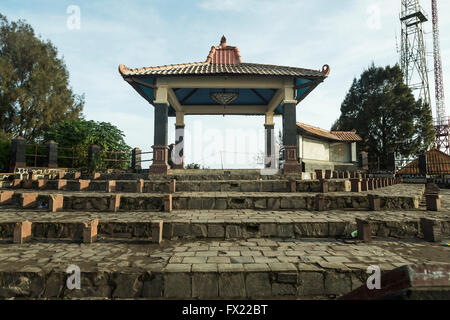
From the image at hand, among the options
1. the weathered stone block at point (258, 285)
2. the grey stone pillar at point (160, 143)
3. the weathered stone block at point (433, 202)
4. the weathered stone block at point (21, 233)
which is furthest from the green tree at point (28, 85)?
the weathered stone block at point (433, 202)

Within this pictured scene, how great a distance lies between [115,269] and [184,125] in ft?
34.9

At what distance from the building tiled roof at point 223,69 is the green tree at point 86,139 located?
7.08 meters

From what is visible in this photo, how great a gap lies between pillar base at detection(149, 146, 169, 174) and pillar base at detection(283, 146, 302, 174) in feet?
15.9

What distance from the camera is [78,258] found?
2.95 meters

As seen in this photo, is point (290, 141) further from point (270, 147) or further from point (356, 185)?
point (270, 147)

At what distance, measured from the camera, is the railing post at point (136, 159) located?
1227 centimetres

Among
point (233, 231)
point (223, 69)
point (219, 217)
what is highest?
point (223, 69)

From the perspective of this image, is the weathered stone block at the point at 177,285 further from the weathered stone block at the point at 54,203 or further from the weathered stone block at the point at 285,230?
the weathered stone block at the point at 54,203

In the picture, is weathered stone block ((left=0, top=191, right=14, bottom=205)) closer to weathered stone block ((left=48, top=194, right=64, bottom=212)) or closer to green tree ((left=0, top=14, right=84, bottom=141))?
weathered stone block ((left=48, top=194, right=64, bottom=212))

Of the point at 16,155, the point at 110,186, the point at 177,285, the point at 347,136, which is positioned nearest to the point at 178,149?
the point at 110,186

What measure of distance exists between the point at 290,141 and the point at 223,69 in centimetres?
429

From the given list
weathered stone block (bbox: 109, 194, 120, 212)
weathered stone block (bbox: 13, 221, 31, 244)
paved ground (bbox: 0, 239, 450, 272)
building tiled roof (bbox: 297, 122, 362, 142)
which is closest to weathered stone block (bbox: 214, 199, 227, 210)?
paved ground (bbox: 0, 239, 450, 272)

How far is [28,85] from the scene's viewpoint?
2066cm

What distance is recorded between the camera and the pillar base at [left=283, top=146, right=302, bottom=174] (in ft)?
29.2
